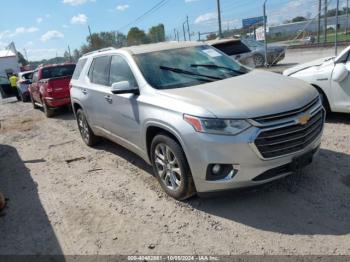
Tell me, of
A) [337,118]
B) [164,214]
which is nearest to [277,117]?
[164,214]

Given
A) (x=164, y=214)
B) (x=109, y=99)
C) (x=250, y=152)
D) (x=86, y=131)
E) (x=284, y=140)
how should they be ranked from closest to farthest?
(x=250, y=152)
(x=284, y=140)
(x=164, y=214)
(x=109, y=99)
(x=86, y=131)

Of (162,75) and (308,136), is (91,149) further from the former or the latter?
(308,136)

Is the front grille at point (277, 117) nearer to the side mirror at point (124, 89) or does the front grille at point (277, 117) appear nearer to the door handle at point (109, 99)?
the side mirror at point (124, 89)

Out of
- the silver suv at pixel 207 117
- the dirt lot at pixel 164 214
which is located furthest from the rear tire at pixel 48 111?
the silver suv at pixel 207 117

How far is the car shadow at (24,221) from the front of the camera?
12.8 feet

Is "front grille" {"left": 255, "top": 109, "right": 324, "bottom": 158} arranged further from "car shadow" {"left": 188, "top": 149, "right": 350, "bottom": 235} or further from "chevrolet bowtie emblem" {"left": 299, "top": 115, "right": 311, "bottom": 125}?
"car shadow" {"left": 188, "top": 149, "right": 350, "bottom": 235}

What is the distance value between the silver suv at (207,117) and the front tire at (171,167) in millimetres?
12

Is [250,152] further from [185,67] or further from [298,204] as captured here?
[185,67]

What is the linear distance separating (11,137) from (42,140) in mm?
1358

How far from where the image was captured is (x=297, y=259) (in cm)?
316

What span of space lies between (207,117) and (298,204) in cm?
142

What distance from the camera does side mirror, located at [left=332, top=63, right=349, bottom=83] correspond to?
609 cm

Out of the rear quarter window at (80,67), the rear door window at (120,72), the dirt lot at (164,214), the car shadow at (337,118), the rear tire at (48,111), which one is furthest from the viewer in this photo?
the rear tire at (48,111)

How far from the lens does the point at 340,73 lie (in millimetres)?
6133
